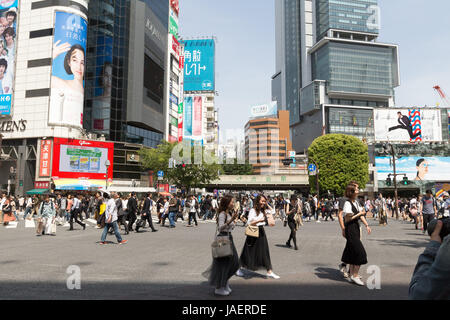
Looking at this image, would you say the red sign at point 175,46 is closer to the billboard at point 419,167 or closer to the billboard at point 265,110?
the billboard at point 419,167

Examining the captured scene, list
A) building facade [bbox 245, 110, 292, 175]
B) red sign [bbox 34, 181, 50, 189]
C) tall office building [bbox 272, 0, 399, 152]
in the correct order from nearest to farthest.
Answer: red sign [bbox 34, 181, 50, 189] < tall office building [bbox 272, 0, 399, 152] < building facade [bbox 245, 110, 292, 175]

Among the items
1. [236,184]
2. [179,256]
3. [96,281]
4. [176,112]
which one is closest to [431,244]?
[96,281]

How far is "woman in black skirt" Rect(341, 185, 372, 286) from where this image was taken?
627 centimetres

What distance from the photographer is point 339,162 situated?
52156 mm

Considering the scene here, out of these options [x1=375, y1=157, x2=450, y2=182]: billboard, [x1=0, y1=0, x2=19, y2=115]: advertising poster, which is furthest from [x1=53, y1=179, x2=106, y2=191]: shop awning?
[x1=375, y1=157, x2=450, y2=182]: billboard

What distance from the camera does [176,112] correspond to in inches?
2911

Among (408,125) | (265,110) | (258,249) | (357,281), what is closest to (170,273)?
(258,249)

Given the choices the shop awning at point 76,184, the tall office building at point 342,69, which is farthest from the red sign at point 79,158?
the tall office building at point 342,69

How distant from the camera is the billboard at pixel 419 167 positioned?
220ft

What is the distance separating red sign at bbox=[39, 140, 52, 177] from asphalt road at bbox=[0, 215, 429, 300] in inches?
1496

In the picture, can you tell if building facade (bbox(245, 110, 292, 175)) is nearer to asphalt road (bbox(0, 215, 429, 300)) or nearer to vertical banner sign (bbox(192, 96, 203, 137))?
vertical banner sign (bbox(192, 96, 203, 137))

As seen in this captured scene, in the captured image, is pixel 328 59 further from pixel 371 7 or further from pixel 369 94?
pixel 371 7

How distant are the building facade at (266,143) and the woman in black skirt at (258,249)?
12931cm

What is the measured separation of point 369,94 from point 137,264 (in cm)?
13587
